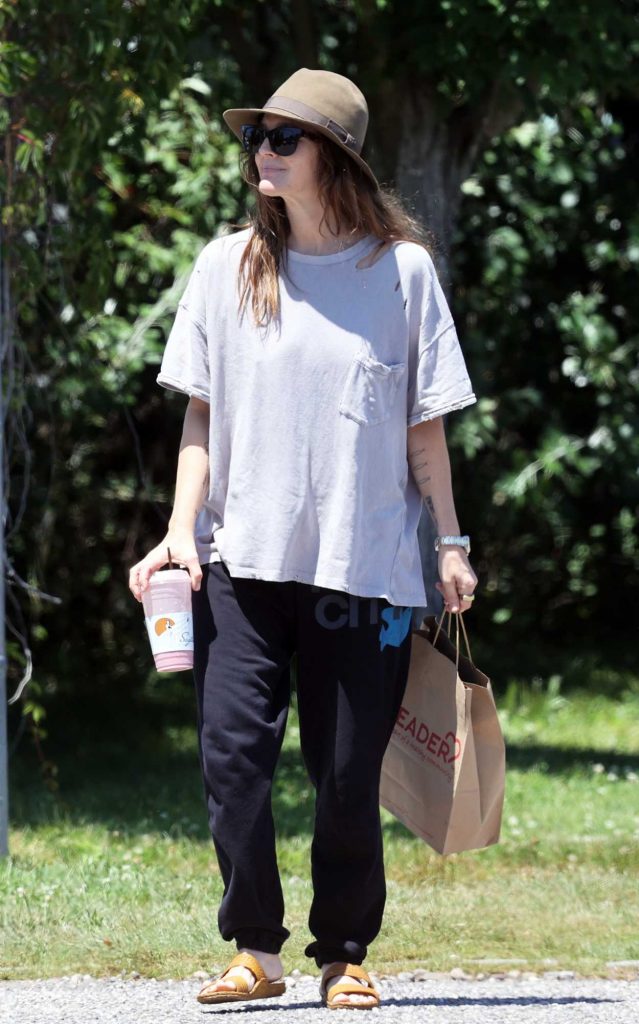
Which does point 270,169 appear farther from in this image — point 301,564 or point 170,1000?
point 170,1000

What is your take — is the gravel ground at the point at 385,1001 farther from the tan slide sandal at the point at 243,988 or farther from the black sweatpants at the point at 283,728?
the black sweatpants at the point at 283,728

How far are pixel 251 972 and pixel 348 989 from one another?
0.67 ft

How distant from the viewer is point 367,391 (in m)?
3.21

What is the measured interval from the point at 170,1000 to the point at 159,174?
6.34 m

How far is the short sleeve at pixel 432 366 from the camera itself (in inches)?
129

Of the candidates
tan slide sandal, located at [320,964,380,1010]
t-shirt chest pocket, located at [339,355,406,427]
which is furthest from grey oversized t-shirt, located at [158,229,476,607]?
tan slide sandal, located at [320,964,380,1010]

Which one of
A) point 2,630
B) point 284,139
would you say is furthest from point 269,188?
point 2,630

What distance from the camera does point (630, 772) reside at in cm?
720

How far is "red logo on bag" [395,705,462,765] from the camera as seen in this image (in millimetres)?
3330

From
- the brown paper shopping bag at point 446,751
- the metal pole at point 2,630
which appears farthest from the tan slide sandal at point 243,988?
the metal pole at point 2,630

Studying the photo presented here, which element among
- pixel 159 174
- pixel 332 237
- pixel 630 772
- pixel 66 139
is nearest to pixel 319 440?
pixel 332 237

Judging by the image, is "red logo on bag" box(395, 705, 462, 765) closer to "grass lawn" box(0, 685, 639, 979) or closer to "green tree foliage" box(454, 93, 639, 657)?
"grass lawn" box(0, 685, 639, 979)

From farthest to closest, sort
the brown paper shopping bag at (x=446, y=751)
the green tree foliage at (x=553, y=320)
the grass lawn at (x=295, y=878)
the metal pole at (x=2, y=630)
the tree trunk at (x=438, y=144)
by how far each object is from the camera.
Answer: the green tree foliage at (x=553, y=320)
the tree trunk at (x=438, y=144)
the metal pole at (x=2, y=630)
the grass lawn at (x=295, y=878)
the brown paper shopping bag at (x=446, y=751)

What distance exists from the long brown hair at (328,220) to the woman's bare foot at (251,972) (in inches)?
52.7
